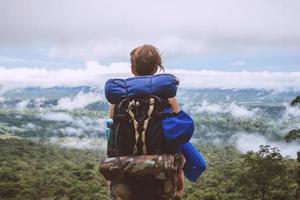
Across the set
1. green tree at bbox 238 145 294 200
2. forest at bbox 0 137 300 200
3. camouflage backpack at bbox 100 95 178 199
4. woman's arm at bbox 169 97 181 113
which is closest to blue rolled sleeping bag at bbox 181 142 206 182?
camouflage backpack at bbox 100 95 178 199

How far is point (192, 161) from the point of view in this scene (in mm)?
3771

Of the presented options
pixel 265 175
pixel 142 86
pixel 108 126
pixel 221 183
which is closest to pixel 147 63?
pixel 142 86

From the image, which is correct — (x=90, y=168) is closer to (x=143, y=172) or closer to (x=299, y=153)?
(x=299, y=153)

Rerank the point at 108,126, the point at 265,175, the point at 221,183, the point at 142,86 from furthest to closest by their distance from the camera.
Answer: the point at 221,183
the point at 265,175
the point at 108,126
the point at 142,86

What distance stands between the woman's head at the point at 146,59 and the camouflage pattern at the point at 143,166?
0.76 m

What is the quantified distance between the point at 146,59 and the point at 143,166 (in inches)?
35.7

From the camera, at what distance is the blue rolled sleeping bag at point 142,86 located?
11.7ft

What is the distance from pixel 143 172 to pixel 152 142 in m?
0.24

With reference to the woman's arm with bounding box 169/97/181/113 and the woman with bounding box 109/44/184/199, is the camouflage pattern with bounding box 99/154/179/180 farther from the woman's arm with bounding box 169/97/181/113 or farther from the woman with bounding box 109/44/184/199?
the woman's arm with bounding box 169/97/181/113

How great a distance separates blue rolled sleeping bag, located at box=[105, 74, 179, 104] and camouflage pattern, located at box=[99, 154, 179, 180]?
0.49 metres

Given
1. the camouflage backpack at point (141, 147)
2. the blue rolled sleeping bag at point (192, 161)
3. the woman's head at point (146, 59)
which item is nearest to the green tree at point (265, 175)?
the blue rolled sleeping bag at point (192, 161)

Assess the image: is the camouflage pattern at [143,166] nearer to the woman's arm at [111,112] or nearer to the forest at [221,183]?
the woman's arm at [111,112]

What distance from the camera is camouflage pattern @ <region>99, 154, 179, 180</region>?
3.43 meters

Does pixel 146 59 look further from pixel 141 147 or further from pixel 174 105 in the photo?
pixel 141 147
